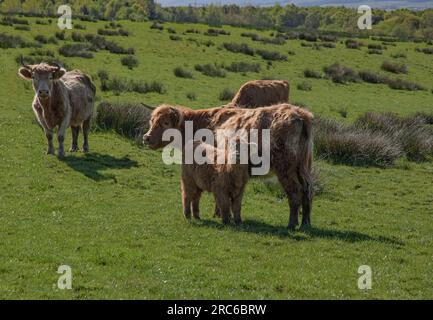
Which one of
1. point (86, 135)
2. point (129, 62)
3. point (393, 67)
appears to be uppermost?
point (129, 62)

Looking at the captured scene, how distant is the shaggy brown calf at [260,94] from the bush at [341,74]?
1578cm

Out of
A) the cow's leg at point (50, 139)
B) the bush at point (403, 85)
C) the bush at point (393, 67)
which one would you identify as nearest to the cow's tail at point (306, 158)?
the cow's leg at point (50, 139)

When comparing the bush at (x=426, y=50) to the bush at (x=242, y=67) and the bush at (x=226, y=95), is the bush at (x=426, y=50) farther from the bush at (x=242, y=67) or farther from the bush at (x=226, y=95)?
the bush at (x=226, y=95)

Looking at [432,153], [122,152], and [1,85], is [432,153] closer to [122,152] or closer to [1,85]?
[122,152]

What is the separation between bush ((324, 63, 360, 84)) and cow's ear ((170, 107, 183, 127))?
2273 cm

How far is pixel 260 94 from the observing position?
16.0 metres

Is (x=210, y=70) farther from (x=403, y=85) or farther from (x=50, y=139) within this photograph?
(x=50, y=139)

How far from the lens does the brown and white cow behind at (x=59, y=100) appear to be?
13.4 metres

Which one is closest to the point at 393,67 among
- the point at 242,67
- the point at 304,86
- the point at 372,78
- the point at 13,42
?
the point at 372,78

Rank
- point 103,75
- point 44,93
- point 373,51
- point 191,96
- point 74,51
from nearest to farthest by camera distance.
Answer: point 44,93 < point 191,96 < point 103,75 < point 74,51 < point 373,51

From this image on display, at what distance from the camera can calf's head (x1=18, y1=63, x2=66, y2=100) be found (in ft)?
43.1

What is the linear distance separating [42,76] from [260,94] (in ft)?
18.0

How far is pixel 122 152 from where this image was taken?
15914mm
